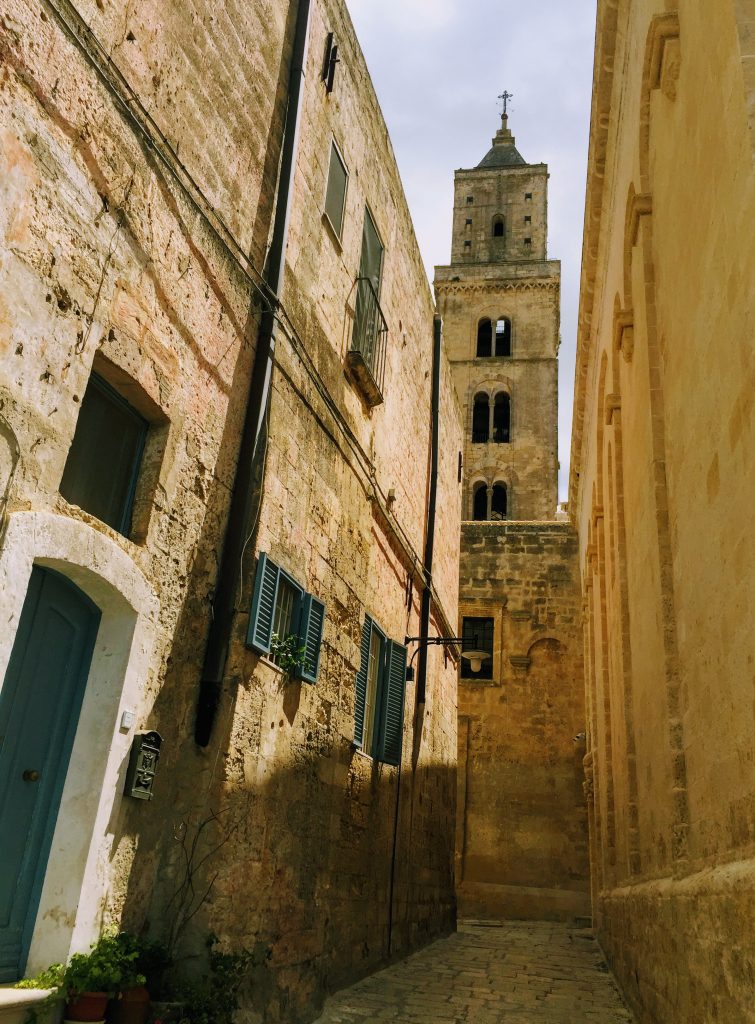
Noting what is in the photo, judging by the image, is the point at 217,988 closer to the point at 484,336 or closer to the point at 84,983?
the point at 84,983

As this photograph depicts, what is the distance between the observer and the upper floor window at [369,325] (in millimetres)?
8080

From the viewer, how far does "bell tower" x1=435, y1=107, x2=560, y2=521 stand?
1325 inches

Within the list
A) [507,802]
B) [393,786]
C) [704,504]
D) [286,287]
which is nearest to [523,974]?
[393,786]

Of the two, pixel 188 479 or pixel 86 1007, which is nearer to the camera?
pixel 86 1007

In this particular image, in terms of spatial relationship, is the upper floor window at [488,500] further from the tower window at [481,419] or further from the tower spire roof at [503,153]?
the tower spire roof at [503,153]

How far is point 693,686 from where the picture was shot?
16.6 feet

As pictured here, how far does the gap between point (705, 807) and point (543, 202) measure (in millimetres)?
38302

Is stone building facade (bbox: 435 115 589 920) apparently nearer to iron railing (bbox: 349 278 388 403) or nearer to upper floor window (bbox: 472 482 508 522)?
iron railing (bbox: 349 278 388 403)

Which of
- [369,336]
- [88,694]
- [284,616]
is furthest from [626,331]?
[88,694]

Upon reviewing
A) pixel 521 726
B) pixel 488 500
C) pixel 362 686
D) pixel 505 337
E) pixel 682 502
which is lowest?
pixel 362 686

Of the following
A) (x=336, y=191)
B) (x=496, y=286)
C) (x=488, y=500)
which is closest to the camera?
(x=336, y=191)

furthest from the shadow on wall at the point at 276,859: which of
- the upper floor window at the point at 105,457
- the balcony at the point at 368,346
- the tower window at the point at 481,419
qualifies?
the tower window at the point at 481,419

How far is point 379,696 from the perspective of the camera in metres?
8.75

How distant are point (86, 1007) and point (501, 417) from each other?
3308 cm
